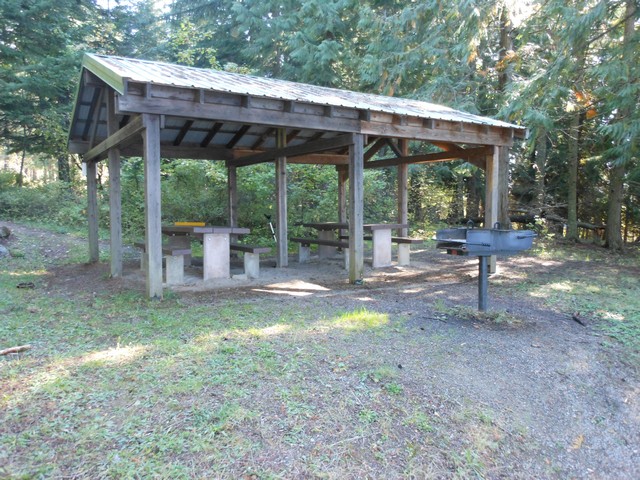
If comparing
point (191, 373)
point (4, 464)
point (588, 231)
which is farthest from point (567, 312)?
point (588, 231)

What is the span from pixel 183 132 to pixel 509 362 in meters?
7.09

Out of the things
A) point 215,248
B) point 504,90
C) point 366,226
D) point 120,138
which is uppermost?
point 504,90

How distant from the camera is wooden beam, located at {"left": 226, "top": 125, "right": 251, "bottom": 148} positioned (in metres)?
9.09

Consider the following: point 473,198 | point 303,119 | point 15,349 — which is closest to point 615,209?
point 473,198

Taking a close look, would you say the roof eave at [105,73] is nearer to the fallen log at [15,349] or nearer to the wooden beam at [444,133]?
the fallen log at [15,349]

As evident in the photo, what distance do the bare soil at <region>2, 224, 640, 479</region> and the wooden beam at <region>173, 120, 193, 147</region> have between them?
9.34 feet

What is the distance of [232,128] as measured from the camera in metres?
9.06

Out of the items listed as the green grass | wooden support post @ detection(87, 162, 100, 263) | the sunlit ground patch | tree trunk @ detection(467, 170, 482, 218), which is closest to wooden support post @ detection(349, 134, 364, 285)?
the sunlit ground patch

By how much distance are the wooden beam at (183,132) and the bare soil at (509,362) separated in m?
2.85

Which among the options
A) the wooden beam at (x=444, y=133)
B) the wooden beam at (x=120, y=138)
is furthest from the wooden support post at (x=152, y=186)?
the wooden beam at (x=444, y=133)

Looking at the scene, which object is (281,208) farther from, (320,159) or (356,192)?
(320,159)

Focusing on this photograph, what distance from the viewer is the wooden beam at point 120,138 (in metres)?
5.69

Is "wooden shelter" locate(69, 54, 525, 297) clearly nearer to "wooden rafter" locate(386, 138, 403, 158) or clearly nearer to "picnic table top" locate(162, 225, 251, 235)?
"wooden rafter" locate(386, 138, 403, 158)

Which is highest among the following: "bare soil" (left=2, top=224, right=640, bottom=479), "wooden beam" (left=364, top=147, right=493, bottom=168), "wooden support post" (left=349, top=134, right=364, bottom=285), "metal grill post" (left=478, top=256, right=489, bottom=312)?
"wooden beam" (left=364, top=147, right=493, bottom=168)
